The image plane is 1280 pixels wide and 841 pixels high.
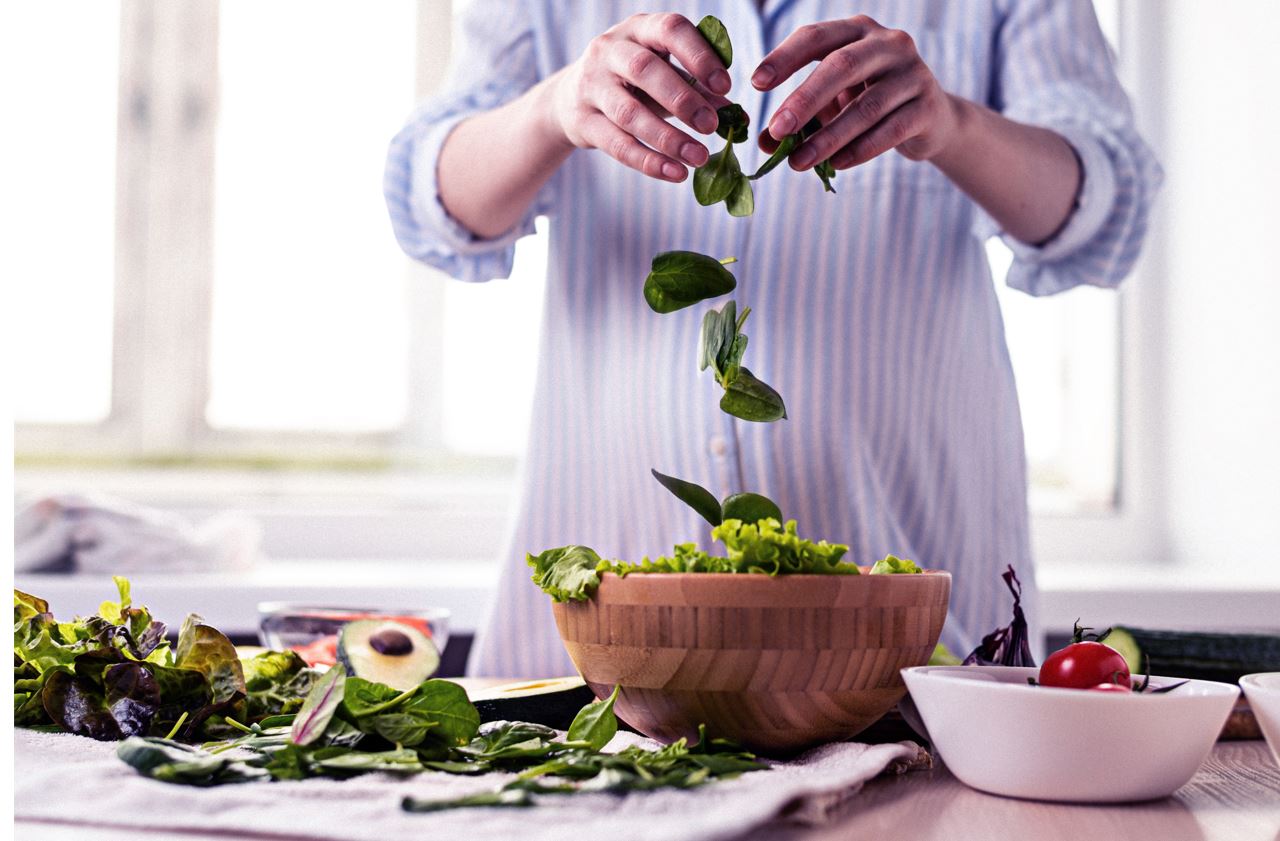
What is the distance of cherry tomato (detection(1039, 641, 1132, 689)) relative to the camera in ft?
2.04

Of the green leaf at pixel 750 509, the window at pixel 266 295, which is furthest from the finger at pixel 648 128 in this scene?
the window at pixel 266 295

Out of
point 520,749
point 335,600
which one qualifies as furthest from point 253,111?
point 520,749

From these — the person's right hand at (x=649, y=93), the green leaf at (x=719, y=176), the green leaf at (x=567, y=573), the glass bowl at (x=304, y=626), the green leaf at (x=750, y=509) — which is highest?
the person's right hand at (x=649, y=93)

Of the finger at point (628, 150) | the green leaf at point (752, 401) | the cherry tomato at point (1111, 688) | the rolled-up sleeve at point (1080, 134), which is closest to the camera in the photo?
the cherry tomato at point (1111, 688)

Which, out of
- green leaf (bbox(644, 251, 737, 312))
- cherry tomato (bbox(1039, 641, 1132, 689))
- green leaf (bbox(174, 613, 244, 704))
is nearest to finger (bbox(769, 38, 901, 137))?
green leaf (bbox(644, 251, 737, 312))

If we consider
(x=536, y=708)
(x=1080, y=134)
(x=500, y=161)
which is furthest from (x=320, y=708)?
(x=1080, y=134)

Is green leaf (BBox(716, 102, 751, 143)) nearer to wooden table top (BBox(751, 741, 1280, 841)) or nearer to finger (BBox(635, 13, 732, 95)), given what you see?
finger (BBox(635, 13, 732, 95))

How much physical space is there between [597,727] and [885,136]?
47 cm

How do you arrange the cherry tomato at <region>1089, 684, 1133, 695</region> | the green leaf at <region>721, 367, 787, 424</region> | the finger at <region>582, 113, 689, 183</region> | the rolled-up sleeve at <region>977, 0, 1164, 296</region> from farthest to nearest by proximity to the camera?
the rolled-up sleeve at <region>977, 0, 1164, 296</region> → the finger at <region>582, 113, 689, 183</region> → the green leaf at <region>721, 367, 787, 424</region> → the cherry tomato at <region>1089, 684, 1133, 695</region>

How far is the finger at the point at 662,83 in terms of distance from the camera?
78 centimetres

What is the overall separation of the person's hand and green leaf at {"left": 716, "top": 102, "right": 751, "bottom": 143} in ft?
0.05

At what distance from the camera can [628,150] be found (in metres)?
0.86

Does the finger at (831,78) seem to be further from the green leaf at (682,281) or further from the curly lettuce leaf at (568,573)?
the curly lettuce leaf at (568,573)

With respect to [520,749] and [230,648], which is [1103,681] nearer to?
[520,749]
